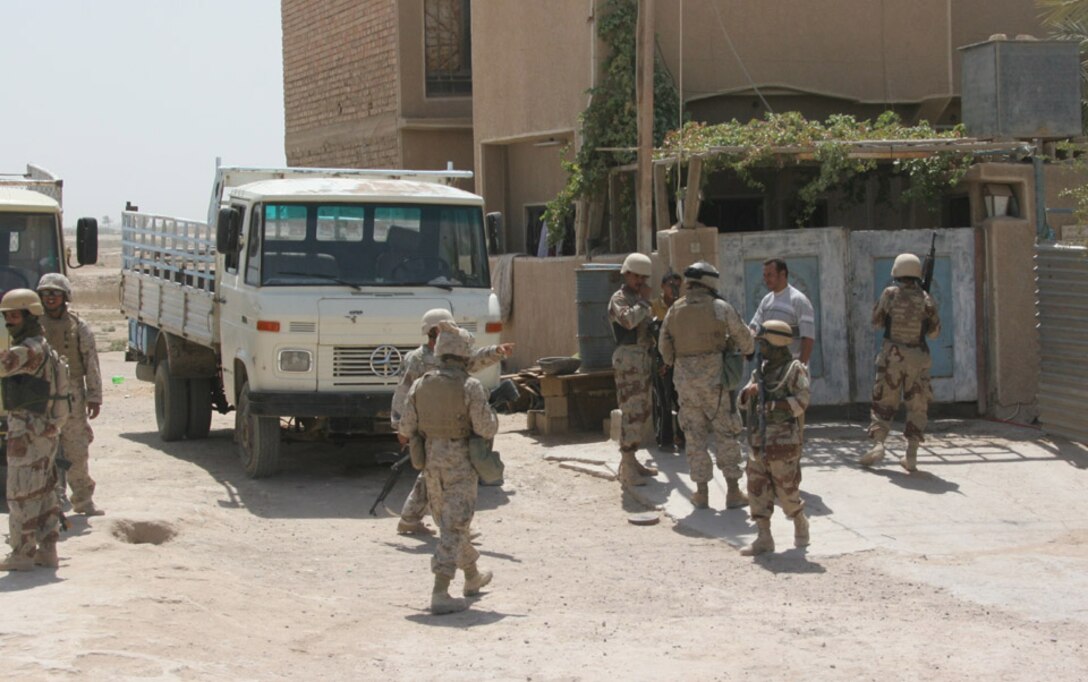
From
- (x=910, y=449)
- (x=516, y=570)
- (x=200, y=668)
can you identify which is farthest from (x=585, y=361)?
(x=200, y=668)

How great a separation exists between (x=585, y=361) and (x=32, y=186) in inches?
204

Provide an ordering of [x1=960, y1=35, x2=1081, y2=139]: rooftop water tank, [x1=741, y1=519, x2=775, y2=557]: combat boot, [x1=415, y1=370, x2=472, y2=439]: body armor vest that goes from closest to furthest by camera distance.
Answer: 1. [x1=415, y1=370, x2=472, y2=439]: body armor vest
2. [x1=741, y1=519, x2=775, y2=557]: combat boot
3. [x1=960, y1=35, x2=1081, y2=139]: rooftop water tank

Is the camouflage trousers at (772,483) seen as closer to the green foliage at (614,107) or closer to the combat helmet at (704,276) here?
the combat helmet at (704,276)

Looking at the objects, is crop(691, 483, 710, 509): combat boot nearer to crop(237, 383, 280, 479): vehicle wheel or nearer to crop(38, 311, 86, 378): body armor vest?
crop(237, 383, 280, 479): vehicle wheel

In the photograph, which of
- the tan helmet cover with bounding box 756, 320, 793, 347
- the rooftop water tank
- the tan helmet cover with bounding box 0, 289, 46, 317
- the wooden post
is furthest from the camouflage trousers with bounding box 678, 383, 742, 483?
the rooftop water tank

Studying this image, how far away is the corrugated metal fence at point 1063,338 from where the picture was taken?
38.4ft

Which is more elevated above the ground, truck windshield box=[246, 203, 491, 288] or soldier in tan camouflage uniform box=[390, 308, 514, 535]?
truck windshield box=[246, 203, 491, 288]

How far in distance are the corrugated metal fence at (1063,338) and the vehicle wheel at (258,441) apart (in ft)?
20.6

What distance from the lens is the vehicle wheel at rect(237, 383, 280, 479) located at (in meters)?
11.6

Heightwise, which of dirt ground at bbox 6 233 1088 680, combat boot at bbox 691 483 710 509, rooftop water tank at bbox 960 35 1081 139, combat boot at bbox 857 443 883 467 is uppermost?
rooftop water tank at bbox 960 35 1081 139

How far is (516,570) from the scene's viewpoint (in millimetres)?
8766

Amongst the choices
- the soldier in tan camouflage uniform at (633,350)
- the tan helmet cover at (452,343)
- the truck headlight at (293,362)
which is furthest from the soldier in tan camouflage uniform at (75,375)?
the soldier in tan camouflage uniform at (633,350)

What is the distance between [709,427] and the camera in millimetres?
9852

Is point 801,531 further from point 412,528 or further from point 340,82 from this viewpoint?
point 340,82
